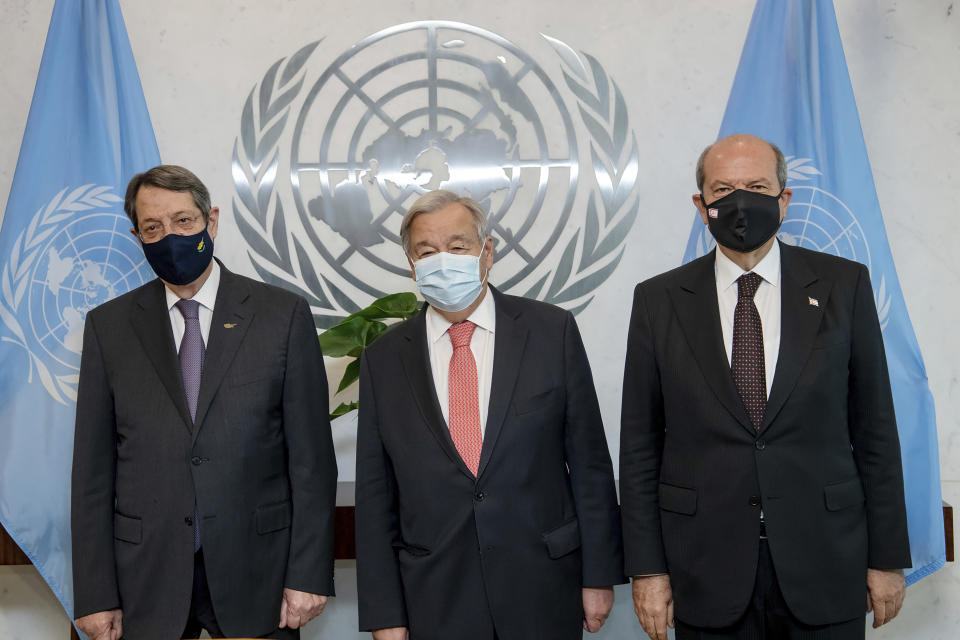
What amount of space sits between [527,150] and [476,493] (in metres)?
1.54

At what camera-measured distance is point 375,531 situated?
78.3 inches

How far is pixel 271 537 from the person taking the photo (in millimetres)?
2018

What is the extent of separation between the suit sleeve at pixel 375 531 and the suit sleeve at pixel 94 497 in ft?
1.93

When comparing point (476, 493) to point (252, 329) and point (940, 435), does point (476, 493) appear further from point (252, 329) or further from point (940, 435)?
point (940, 435)

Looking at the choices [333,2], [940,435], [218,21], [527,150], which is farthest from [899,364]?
[218,21]

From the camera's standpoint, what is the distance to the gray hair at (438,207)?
204cm

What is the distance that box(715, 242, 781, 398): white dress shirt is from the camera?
75.4 inches

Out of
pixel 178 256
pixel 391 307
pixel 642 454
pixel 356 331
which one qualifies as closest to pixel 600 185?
pixel 391 307

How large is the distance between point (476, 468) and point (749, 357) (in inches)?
25.4

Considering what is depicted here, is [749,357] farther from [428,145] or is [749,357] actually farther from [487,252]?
[428,145]

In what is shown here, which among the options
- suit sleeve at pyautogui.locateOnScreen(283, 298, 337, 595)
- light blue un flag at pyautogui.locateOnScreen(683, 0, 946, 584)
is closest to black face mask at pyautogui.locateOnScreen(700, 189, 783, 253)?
light blue un flag at pyautogui.locateOnScreen(683, 0, 946, 584)

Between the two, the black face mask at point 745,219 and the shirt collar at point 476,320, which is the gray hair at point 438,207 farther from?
the black face mask at point 745,219

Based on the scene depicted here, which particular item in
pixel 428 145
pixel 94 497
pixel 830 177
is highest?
pixel 428 145

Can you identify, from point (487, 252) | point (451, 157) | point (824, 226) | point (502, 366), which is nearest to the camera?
point (502, 366)
